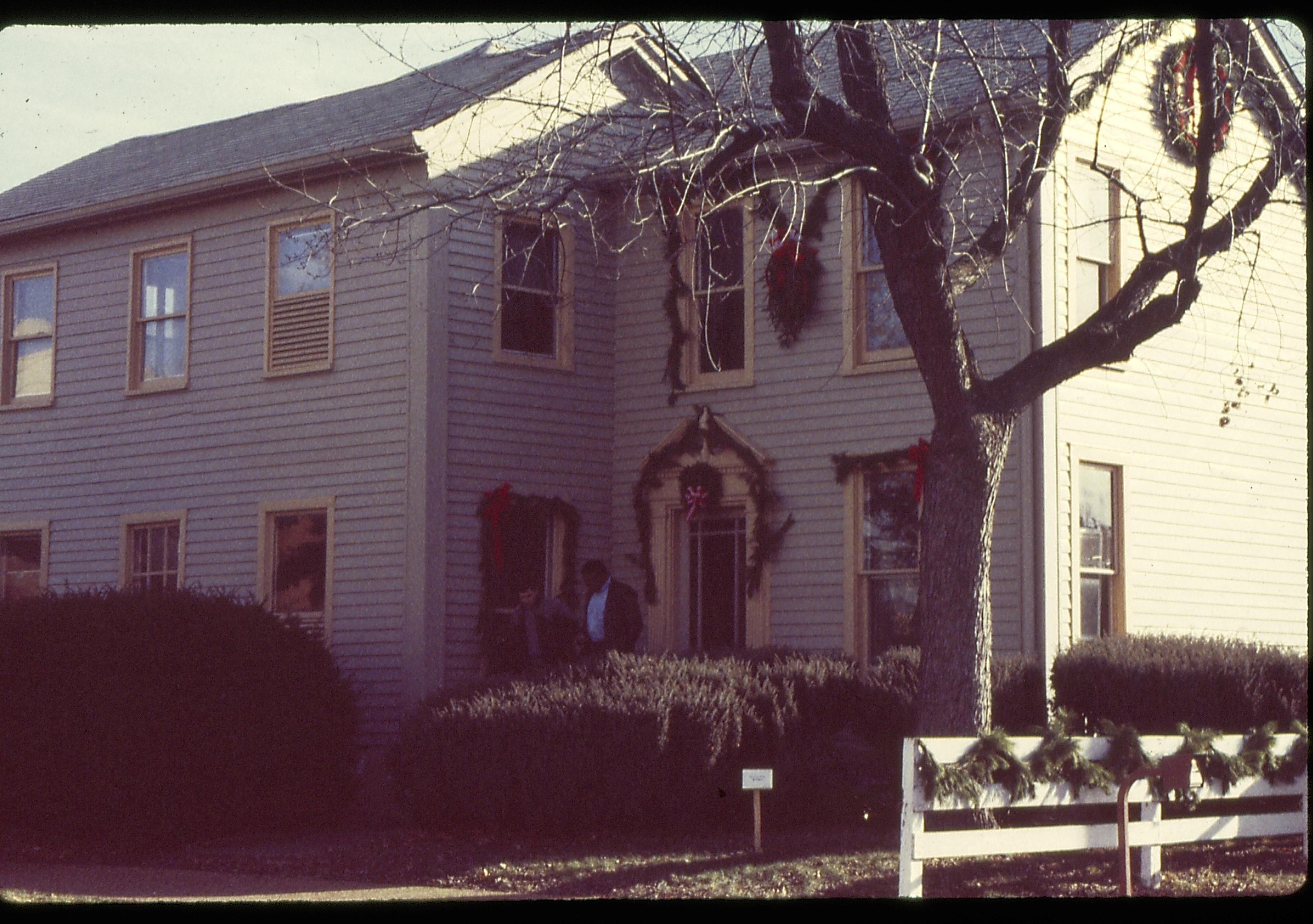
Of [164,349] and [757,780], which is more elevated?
[164,349]

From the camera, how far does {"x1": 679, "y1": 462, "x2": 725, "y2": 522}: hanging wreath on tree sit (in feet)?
62.1

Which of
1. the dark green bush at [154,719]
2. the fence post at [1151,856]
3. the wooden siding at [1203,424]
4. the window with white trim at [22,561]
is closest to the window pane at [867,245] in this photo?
the wooden siding at [1203,424]

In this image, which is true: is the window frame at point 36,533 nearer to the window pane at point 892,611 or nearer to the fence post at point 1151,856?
the window pane at point 892,611

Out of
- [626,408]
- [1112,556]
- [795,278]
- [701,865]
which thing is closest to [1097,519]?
[1112,556]

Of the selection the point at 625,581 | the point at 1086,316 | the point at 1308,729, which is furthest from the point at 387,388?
the point at 1308,729

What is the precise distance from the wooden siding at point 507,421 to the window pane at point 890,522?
120 inches

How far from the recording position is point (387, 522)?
1855 centimetres

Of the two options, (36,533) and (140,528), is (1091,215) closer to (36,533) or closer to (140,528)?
(140,528)

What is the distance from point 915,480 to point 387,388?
208 inches

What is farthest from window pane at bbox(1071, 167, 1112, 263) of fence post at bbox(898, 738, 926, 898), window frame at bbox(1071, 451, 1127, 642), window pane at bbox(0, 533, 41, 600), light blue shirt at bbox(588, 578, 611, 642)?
window pane at bbox(0, 533, 41, 600)

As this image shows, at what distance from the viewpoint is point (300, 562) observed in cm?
1962

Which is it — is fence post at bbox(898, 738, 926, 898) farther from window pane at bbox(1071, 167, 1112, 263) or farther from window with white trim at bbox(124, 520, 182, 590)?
window with white trim at bbox(124, 520, 182, 590)

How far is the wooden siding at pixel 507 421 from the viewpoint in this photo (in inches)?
724

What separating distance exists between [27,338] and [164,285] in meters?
2.38
